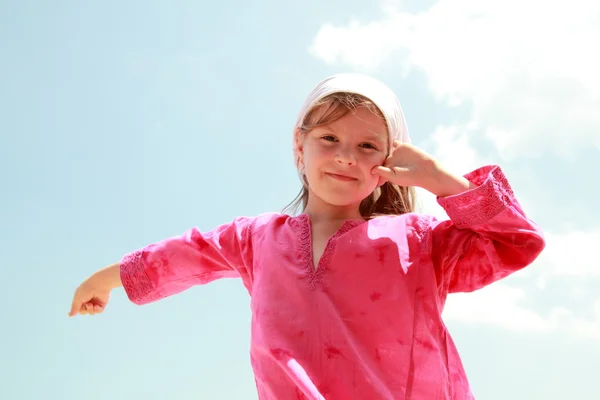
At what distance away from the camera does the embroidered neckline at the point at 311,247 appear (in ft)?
7.44

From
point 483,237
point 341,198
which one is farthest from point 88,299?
point 483,237

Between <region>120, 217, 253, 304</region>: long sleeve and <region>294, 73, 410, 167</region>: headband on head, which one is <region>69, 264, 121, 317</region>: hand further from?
<region>294, 73, 410, 167</region>: headband on head

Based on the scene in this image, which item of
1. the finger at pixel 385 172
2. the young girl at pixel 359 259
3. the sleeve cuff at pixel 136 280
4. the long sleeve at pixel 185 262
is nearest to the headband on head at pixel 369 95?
the young girl at pixel 359 259

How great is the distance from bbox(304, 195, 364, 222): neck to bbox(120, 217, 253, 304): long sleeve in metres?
0.25

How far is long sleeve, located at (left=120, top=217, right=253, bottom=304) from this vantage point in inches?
102

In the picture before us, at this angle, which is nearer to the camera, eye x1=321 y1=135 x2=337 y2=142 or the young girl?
the young girl

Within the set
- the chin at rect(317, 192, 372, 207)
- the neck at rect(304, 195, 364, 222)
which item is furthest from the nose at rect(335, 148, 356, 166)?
the neck at rect(304, 195, 364, 222)

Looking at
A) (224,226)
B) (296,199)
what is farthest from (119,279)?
(296,199)

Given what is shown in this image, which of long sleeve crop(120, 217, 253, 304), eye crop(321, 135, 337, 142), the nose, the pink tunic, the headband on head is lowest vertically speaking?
the pink tunic

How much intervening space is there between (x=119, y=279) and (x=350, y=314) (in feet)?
3.32

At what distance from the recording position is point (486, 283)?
2256 mm

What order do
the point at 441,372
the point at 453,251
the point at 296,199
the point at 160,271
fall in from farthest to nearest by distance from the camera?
the point at 296,199
the point at 160,271
the point at 453,251
the point at 441,372

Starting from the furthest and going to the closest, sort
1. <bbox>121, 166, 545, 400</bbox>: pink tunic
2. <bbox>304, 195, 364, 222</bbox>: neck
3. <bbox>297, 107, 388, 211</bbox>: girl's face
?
1. <bbox>304, 195, 364, 222</bbox>: neck
2. <bbox>297, 107, 388, 211</bbox>: girl's face
3. <bbox>121, 166, 545, 400</bbox>: pink tunic

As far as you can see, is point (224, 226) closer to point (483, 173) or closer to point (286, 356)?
point (286, 356)
